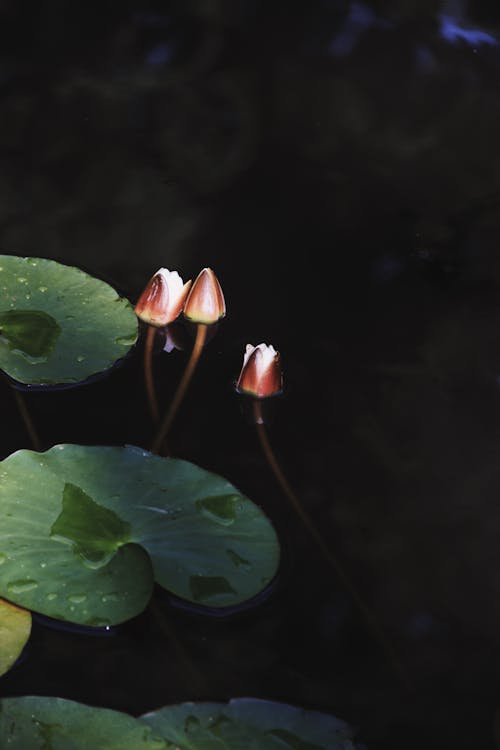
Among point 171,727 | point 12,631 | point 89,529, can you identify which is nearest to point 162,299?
point 89,529

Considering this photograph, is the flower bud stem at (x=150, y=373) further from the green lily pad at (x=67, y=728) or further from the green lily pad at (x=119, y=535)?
the green lily pad at (x=67, y=728)

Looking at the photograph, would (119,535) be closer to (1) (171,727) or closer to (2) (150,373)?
(1) (171,727)

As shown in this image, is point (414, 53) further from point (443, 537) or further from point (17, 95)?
point (443, 537)

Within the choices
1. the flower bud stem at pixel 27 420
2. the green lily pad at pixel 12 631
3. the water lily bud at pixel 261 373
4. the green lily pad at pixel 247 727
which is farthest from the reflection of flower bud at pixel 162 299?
the green lily pad at pixel 247 727

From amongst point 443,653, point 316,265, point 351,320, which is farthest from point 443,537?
point 316,265

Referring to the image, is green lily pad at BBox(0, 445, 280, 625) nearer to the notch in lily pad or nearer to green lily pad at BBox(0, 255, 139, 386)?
the notch in lily pad
